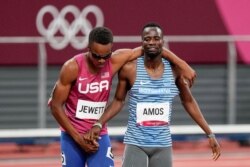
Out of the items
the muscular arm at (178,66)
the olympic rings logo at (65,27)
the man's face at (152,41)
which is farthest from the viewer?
the olympic rings logo at (65,27)

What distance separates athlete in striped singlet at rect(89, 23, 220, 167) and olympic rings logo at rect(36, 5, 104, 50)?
7390 millimetres

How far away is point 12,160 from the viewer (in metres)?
14.1

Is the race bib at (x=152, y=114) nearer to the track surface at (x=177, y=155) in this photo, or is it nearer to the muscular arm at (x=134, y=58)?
the muscular arm at (x=134, y=58)

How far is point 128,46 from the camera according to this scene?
50.6ft

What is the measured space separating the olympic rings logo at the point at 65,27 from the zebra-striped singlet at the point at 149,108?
292 inches

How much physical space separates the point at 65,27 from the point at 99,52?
7.89 m

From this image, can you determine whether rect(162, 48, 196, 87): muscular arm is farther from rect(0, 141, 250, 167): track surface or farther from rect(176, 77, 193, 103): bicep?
rect(0, 141, 250, 167): track surface

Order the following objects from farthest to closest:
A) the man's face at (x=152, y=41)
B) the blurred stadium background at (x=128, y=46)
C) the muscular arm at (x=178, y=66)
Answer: the blurred stadium background at (x=128, y=46)
the muscular arm at (x=178, y=66)
the man's face at (x=152, y=41)

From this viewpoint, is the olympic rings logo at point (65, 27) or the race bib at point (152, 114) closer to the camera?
the race bib at point (152, 114)

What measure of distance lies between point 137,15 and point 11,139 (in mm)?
3432

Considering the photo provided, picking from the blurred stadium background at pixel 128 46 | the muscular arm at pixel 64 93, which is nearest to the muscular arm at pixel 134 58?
the muscular arm at pixel 64 93

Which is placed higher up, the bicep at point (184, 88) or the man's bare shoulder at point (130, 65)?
the man's bare shoulder at point (130, 65)

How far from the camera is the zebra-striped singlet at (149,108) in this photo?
7824mm

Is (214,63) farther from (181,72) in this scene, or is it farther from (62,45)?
(181,72)
